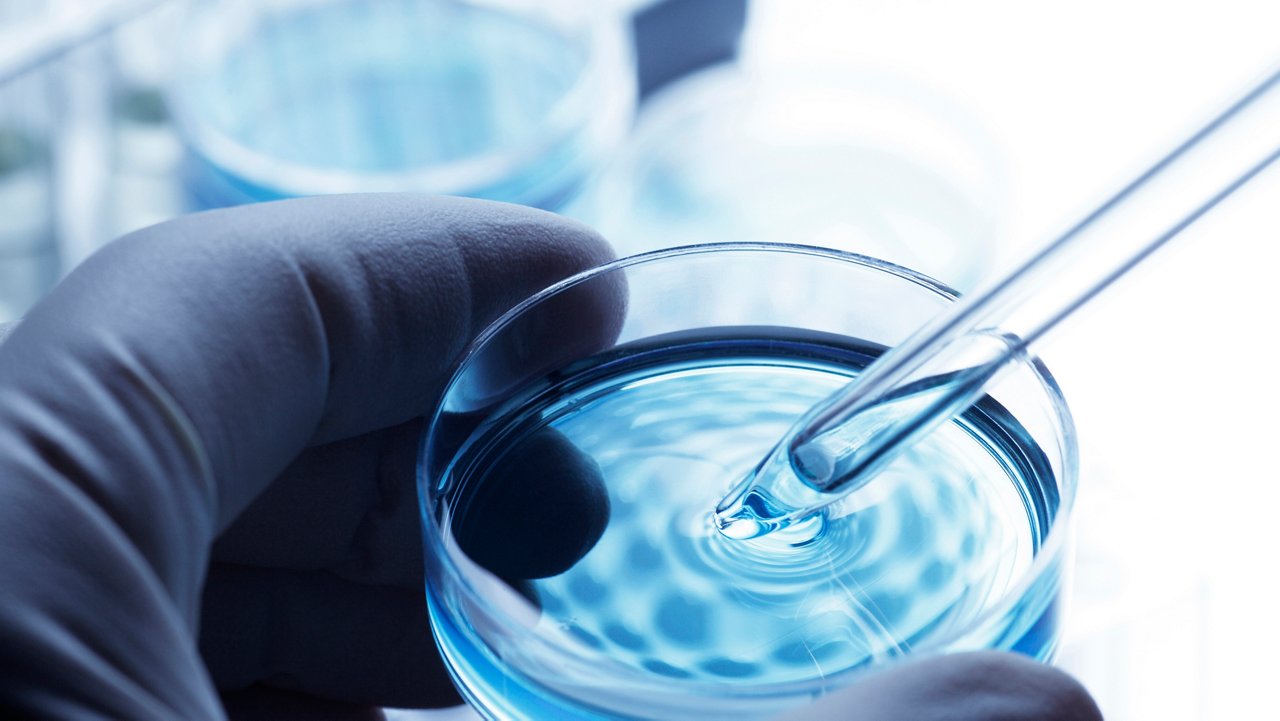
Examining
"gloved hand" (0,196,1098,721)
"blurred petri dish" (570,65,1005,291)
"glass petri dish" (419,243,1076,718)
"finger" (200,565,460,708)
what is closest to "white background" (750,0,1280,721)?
"blurred petri dish" (570,65,1005,291)

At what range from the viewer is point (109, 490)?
508mm

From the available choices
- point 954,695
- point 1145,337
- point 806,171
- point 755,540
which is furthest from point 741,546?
point 806,171

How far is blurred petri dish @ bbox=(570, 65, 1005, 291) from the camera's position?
1.47 meters

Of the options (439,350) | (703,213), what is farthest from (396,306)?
(703,213)

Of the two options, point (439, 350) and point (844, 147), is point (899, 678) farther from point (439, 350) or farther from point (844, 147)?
point (844, 147)

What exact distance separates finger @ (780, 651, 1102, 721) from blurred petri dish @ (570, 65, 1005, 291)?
0.95 metres

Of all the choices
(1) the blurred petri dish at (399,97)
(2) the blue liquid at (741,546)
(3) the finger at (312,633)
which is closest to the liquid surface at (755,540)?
(2) the blue liquid at (741,546)

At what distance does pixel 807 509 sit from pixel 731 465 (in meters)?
0.06

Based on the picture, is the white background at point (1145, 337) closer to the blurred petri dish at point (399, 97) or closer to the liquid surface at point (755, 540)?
the liquid surface at point (755, 540)

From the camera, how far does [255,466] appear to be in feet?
1.92

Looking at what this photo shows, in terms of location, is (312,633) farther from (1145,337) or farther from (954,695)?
(1145,337)

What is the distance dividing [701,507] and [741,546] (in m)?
0.04

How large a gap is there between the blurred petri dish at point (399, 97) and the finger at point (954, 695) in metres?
0.89

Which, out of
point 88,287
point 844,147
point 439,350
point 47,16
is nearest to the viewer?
point 88,287
